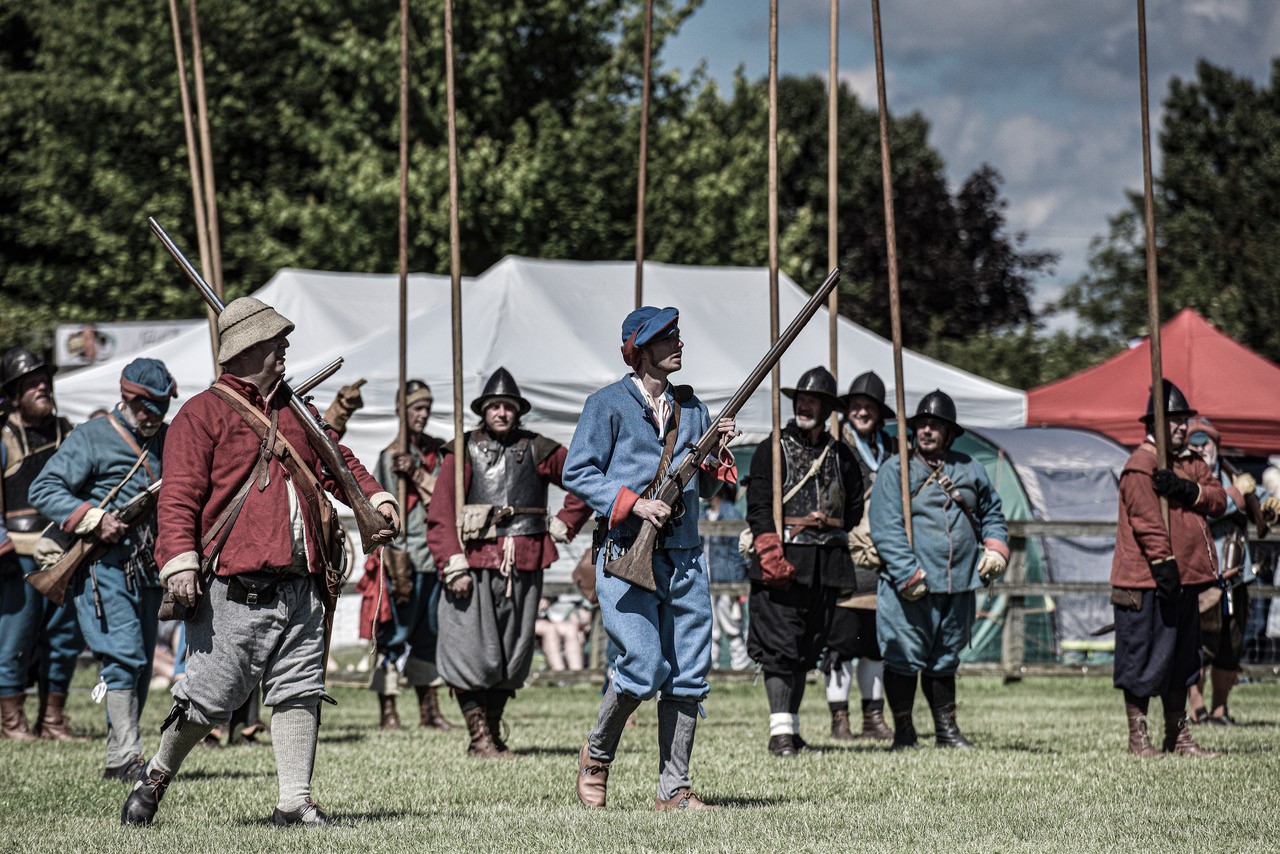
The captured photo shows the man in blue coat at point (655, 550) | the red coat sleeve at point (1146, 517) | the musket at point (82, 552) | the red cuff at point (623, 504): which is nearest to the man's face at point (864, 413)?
the red coat sleeve at point (1146, 517)

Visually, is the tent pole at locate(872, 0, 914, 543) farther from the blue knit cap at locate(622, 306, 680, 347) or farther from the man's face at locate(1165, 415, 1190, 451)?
the blue knit cap at locate(622, 306, 680, 347)

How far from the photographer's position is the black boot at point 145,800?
6.54 meters

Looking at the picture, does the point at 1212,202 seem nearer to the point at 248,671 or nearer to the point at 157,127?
the point at 157,127

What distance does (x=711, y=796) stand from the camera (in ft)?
25.0

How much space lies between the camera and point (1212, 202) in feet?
117

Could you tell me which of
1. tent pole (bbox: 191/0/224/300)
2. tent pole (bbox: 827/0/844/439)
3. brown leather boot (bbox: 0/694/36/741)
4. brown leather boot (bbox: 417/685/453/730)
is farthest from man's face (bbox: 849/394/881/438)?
brown leather boot (bbox: 0/694/36/741)

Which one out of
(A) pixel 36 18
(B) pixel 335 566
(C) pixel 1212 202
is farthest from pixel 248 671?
A: (C) pixel 1212 202

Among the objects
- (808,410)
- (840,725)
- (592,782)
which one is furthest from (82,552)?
(840,725)

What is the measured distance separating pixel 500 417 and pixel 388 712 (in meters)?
2.84

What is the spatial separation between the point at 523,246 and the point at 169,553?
22329mm

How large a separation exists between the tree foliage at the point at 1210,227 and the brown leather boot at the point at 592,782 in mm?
25180

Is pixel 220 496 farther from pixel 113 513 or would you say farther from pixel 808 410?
pixel 808 410

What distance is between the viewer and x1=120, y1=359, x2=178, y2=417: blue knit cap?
8.58 m

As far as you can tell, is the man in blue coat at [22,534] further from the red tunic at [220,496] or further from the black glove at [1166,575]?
the black glove at [1166,575]
